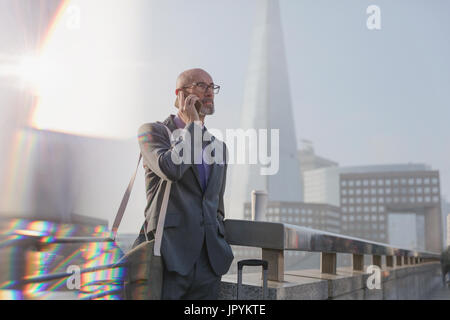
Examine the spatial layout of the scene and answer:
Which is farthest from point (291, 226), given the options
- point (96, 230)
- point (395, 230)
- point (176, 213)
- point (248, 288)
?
point (395, 230)

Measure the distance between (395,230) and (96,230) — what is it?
124 meters

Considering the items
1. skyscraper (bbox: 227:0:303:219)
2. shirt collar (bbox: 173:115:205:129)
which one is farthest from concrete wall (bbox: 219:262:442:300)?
skyscraper (bbox: 227:0:303:219)

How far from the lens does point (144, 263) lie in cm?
181

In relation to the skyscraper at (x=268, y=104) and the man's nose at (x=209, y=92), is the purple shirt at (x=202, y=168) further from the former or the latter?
the skyscraper at (x=268, y=104)

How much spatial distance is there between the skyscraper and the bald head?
82.7 m

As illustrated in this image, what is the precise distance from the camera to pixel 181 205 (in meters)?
1.95

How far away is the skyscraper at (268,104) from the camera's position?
3406 inches

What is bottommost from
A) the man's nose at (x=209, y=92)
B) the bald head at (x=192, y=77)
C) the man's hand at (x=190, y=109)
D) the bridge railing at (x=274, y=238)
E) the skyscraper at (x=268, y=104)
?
the bridge railing at (x=274, y=238)

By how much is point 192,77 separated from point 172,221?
2.45ft

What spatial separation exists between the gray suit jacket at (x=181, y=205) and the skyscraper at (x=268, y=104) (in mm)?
82832

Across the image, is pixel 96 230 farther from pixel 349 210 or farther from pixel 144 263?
pixel 349 210

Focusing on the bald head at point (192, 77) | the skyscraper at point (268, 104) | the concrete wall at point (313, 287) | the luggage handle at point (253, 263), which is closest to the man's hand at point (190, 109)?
the bald head at point (192, 77)

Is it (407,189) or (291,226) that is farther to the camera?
(407,189)

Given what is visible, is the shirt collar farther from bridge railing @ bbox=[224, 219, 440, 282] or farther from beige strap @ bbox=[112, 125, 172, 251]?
bridge railing @ bbox=[224, 219, 440, 282]
